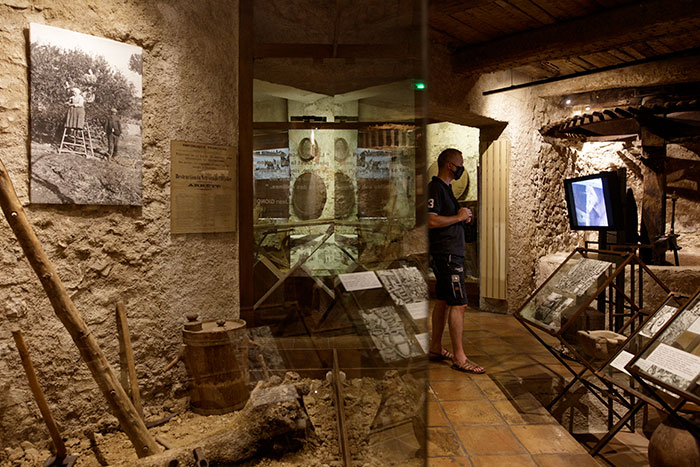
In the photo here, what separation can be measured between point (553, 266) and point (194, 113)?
4.11m

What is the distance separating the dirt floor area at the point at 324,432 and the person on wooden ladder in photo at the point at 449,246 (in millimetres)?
1332

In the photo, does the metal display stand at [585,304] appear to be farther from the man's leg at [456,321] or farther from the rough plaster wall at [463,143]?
the rough plaster wall at [463,143]

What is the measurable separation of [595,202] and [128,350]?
3376 millimetres

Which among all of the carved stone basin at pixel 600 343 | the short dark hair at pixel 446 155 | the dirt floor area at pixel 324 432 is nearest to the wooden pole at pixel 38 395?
the dirt floor area at pixel 324 432

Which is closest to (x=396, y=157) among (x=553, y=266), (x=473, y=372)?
(x=473, y=372)

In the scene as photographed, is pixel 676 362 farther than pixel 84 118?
No

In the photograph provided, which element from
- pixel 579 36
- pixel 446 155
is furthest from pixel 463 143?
pixel 446 155

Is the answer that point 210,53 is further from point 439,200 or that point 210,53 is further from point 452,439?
point 452,439

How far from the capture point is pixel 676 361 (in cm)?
190

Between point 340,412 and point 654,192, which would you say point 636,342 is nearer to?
point 340,412

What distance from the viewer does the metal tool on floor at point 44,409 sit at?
216cm

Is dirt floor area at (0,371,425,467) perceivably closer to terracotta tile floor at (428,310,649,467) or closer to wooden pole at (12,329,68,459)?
wooden pole at (12,329,68,459)

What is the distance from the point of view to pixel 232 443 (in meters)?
2.12

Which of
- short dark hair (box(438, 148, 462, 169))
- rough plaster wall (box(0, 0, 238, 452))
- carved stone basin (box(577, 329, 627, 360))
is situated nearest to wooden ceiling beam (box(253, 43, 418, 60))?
rough plaster wall (box(0, 0, 238, 452))
